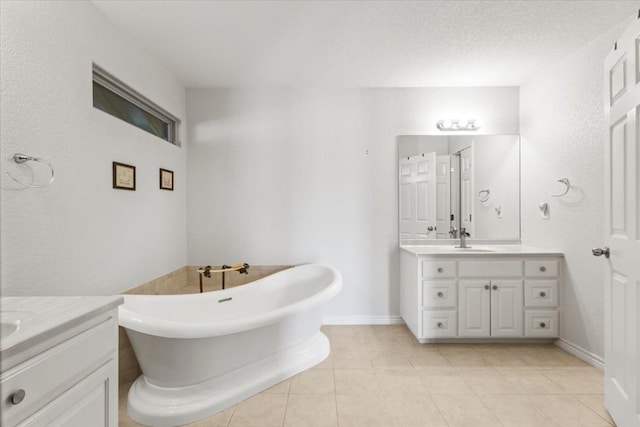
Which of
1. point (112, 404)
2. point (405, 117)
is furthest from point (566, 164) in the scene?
point (112, 404)

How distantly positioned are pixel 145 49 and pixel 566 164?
144 inches

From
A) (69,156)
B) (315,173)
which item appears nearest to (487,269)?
(315,173)

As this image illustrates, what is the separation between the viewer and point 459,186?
11.7 ft

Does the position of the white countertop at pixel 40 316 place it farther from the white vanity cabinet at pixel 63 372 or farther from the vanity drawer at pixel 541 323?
the vanity drawer at pixel 541 323

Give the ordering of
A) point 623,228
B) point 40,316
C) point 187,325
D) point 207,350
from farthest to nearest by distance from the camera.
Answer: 1. point 207,350
2. point 187,325
3. point 623,228
4. point 40,316

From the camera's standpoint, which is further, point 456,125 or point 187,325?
point 456,125

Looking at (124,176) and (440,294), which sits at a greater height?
(124,176)

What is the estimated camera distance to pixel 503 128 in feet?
11.8

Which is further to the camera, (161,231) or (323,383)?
(161,231)

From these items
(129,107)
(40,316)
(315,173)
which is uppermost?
(129,107)

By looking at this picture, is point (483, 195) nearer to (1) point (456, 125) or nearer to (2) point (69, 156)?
(1) point (456, 125)

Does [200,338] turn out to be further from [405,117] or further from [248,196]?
[405,117]

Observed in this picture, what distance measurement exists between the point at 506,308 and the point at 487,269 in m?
0.38

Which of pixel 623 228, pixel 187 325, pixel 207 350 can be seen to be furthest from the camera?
pixel 207 350
